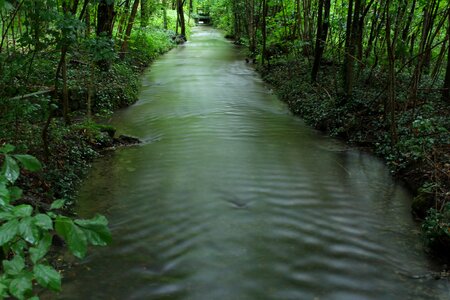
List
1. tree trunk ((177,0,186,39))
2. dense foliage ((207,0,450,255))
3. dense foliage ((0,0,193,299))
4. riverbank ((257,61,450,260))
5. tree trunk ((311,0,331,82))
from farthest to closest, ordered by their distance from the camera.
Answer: tree trunk ((177,0,186,39)), tree trunk ((311,0,331,82)), dense foliage ((207,0,450,255)), riverbank ((257,61,450,260)), dense foliage ((0,0,193,299))

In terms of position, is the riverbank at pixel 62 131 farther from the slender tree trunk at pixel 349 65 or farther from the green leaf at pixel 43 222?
the slender tree trunk at pixel 349 65

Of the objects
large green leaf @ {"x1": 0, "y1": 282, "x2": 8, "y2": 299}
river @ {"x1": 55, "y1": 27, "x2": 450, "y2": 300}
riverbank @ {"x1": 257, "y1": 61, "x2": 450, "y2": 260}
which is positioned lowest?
river @ {"x1": 55, "y1": 27, "x2": 450, "y2": 300}

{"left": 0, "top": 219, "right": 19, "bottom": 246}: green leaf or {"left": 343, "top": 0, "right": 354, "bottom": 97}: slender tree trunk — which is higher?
{"left": 343, "top": 0, "right": 354, "bottom": 97}: slender tree trunk

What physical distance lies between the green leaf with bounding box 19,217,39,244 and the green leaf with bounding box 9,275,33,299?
8.5 inches

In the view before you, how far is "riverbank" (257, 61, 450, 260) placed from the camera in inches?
226

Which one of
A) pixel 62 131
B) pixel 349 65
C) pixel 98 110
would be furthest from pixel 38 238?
pixel 98 110

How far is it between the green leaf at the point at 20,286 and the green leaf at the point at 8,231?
0.72 feet

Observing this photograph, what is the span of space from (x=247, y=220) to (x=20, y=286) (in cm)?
428

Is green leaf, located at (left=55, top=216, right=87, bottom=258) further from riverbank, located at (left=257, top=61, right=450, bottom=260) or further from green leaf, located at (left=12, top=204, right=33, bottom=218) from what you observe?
riverbank, located at (left=257, top=61, right=450, bottom=260)

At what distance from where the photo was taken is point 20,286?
1.82 meters

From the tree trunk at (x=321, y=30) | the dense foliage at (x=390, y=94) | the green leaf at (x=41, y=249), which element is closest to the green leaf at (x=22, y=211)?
the green leaf at (x=41, y=249)

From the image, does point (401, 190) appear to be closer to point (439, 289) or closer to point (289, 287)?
point (439, 289)

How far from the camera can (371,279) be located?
181 inches

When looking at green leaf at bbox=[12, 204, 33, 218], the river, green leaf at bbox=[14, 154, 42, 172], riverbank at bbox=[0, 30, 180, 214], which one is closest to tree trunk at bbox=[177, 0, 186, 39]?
riverbank at bbox=[0, 30, 180, 214]
